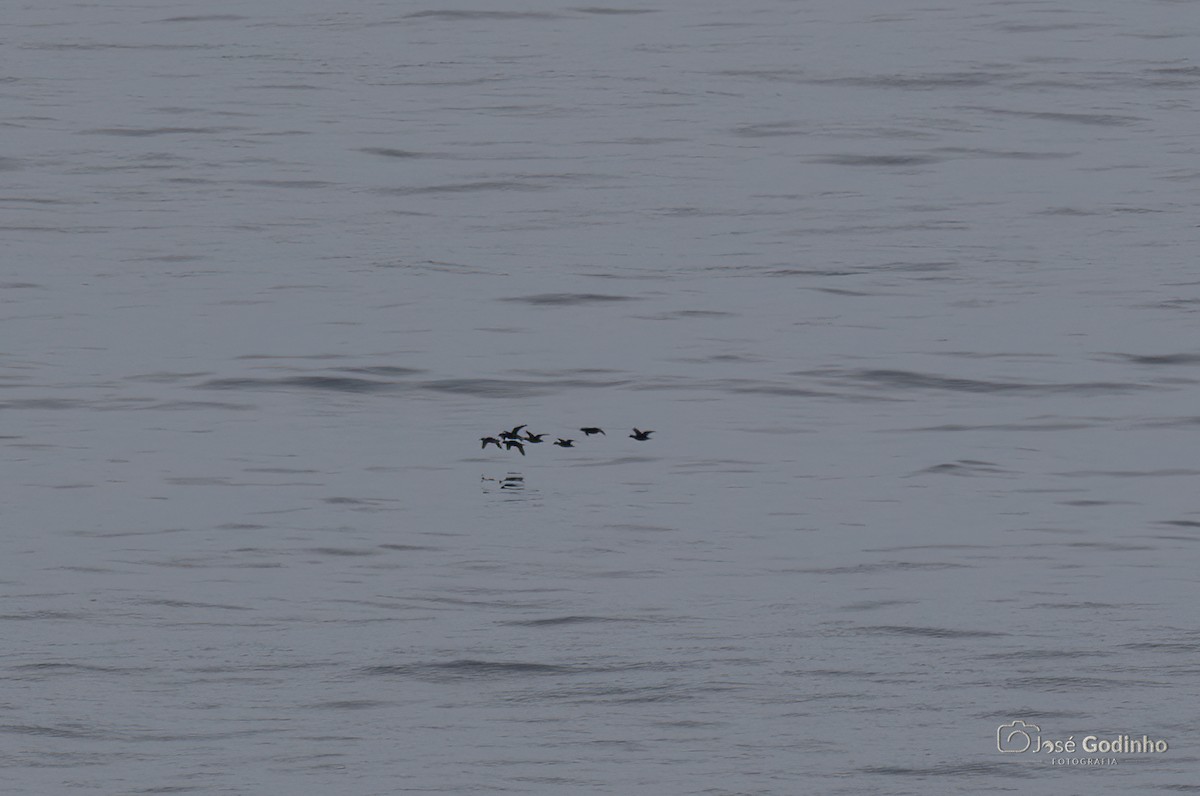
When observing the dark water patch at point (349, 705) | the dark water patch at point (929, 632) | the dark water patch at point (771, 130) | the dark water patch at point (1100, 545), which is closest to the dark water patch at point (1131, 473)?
the dark water patch at point (1100, 545)

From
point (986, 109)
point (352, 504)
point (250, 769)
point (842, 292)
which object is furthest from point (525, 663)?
point (986, 109)

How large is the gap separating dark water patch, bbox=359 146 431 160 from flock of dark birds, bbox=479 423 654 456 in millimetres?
11700

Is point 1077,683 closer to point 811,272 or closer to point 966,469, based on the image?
point 966,469

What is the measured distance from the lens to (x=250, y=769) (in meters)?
9.43

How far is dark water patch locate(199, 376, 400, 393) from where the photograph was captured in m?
16.7

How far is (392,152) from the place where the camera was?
87.5 feet

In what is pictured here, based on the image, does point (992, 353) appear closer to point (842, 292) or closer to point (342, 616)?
point (842, 292)

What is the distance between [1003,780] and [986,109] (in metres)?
20.5

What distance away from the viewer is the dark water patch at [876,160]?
26062 mm

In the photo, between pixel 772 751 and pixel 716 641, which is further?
pixel 716 641

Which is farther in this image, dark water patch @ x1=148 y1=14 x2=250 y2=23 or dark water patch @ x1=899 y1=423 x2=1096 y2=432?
dark water patch @ x1=148 y1=14 x2=250 y2=23

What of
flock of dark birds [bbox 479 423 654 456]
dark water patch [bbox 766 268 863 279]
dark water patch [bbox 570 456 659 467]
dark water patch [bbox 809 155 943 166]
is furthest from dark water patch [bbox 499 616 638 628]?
dark water patch [bbox 809 155 943 166]

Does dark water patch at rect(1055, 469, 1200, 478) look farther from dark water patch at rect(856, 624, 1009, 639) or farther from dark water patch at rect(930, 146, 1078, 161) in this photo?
dark water patch at rect(930, 146, 1078, 161)

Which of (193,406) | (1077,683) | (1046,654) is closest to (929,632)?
(1046,654)
